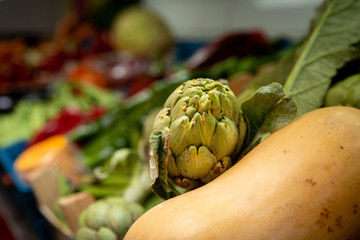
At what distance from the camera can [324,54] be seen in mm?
525

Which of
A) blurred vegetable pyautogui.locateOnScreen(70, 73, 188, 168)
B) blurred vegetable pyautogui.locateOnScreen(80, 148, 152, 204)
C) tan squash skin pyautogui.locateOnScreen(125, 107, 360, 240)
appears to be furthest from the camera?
blurred vegetable pyautogui.locateOnScreen(70, 73, 188, 168)

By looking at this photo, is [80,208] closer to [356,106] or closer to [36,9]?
[356,106]

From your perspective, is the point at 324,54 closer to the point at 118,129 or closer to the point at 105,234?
the point at 105,234

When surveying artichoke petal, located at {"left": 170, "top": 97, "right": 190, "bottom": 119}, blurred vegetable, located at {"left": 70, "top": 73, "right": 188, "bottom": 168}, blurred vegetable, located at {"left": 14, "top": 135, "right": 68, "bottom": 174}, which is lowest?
blurred vegetable, located at {"left": 14, "top": 135, "right": 68, "bottom": 174}

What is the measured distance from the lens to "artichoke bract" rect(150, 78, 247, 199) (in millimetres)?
389

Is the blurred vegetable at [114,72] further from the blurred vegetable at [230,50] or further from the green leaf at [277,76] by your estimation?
the green leaf at [277,76]

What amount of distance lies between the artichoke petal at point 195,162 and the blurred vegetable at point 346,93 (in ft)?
0.69

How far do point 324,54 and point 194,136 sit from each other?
271 millimetres

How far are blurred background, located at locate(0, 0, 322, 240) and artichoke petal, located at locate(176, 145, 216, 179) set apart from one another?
24 centimetres

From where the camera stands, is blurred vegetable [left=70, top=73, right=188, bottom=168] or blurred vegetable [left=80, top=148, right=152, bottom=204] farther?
blurred vegetable [left=70, top=73, right=188, bottom=168]

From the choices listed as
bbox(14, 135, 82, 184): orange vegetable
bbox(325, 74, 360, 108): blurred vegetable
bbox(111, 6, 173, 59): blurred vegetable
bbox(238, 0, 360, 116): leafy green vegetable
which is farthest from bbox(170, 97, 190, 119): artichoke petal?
bbox(111, 6, 173, 59): blurred vegetable

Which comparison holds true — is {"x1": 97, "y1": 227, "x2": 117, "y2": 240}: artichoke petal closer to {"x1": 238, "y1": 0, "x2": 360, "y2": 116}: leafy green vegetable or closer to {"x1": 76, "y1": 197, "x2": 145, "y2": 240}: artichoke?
{"x1": 76, "y1": 197, "x2": 145, "y2": 240}: artichoke

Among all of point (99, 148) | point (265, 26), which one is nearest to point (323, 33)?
point (99, 148)

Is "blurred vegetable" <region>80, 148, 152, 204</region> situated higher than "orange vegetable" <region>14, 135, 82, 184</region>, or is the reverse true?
"blurred vegetable" <region>80, 148, 152, 204</region>
